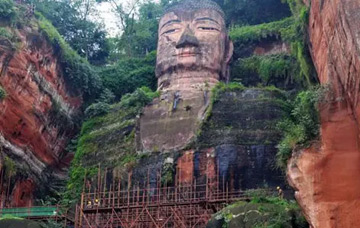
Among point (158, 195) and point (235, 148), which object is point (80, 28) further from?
point (158, 195)

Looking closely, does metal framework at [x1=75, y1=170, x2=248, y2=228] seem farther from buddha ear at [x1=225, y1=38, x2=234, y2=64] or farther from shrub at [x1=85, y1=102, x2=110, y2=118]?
buddha ear at [x1=225, y1=38, x2=234, y2=64]

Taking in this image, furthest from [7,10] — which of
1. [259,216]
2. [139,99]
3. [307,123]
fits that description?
[307,123]

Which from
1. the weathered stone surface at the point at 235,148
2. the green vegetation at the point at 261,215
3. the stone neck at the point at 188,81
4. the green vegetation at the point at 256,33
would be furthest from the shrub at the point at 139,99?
the green vegetation at the point at 261,215

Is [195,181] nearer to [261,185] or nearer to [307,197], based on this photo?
[261,185]

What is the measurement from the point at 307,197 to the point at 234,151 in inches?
304

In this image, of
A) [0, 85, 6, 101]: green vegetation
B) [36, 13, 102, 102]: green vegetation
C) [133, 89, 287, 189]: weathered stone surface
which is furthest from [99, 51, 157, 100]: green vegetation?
[0, 85, 6, 101]: green vegetation

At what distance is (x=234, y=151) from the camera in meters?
19.8

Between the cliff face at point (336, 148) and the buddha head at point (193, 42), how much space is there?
11104 millimetres

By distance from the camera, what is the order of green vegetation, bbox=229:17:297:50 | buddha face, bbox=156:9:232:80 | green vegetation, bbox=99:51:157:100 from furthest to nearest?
green vegetation, bbox=99:51:157:100
green vegetation, bbox=229:17:297:50
buddha face, bbox=156:9:232:80

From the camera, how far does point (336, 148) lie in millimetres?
12281

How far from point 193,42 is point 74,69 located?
4.86 meters

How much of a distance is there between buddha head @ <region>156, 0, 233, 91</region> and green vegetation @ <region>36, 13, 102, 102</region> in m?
2.94

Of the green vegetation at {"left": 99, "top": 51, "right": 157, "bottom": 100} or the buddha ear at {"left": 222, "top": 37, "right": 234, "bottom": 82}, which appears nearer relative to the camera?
the buddha ear at {"left": 222, "top": 37, "right": 234, "bottom": 82}

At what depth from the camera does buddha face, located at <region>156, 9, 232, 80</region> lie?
78.1 ft
